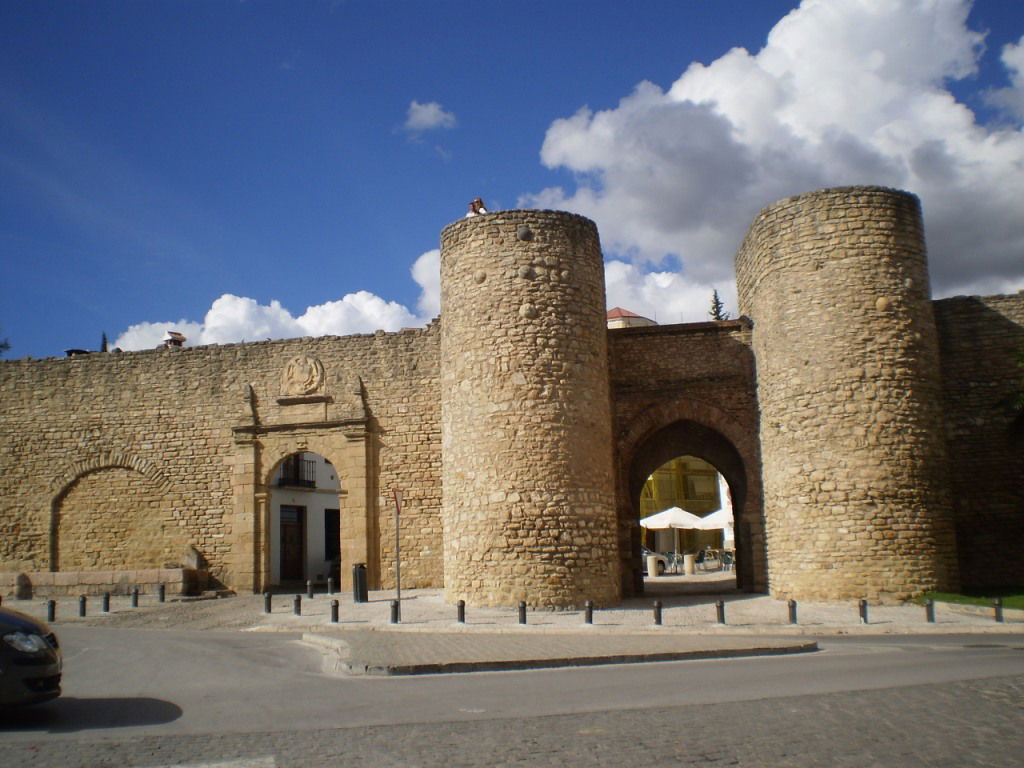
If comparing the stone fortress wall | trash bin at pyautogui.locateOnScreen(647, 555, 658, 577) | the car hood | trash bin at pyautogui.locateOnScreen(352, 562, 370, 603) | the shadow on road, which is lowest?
trash bin at pyautogui.locateOnScreen(647, 555, 658, 577)

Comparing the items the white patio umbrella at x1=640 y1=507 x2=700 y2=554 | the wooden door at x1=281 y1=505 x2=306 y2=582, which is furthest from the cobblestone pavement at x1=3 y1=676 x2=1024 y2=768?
the wooden door at x1=281 y1=505 x2=306 y2=582

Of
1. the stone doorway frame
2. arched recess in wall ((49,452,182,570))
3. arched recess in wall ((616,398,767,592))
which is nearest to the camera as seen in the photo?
arched recess in wall ((616,398,767,592))

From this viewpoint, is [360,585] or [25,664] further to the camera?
[360,585]

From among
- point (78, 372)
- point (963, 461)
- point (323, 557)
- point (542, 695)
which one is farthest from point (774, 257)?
point (323, 557)

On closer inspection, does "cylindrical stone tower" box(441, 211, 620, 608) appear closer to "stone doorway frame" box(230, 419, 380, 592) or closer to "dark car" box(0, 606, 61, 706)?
"stone doorway frame" box(230, 419, 380, 592)

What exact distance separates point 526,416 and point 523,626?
3.78 m

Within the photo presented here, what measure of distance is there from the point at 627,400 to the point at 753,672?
31.9 ft

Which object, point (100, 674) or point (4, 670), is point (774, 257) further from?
point (4, 670)

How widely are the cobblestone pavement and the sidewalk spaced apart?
3.05 metres

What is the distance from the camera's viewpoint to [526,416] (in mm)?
15383

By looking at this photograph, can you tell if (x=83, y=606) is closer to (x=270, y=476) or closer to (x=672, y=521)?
(x=270, y=476)

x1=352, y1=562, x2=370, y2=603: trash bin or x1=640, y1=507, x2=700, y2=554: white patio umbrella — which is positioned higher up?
x1=640, y1=507, x2=700, y2=554: white patio umbrella

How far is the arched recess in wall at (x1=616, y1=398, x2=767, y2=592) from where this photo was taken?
17.2 m

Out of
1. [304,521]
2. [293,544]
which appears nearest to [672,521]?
[304,521]
